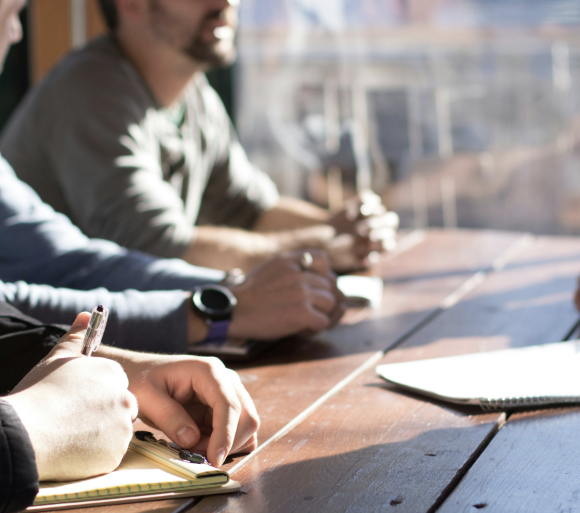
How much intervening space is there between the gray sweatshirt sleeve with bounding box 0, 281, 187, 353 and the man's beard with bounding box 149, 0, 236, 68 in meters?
0.99

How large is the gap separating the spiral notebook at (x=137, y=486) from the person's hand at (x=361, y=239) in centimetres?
102

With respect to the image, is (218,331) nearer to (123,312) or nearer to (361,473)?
(123,312)

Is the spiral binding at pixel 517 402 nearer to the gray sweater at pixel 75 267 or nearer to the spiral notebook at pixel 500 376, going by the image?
the spiral notebook at pixel 500 376

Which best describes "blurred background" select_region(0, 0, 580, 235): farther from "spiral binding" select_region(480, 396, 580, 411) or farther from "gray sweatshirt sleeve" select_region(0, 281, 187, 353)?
"spiral binding" select_region(480, 396, 580, 411)

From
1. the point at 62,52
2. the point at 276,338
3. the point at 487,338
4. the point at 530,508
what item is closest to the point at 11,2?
the point at 276,338

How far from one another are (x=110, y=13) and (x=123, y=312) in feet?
3.95

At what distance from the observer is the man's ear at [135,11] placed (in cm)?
179

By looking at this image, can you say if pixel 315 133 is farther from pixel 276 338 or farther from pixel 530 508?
pixel 530 508

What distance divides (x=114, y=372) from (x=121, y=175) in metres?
0.96

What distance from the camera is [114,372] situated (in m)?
0.59

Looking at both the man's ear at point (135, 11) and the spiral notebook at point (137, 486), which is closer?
the spiral notebook at point (137, 486)

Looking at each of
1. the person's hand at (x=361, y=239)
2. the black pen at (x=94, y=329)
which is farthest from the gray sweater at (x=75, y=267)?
the person's hand at (x=361, y=239)

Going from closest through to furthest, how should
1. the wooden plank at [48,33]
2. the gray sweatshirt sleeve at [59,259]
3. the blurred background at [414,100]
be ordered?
the gray sweatshirt sleeve at [59,259]
the wooden plank at [48,33]
the blurred background at [414,100]

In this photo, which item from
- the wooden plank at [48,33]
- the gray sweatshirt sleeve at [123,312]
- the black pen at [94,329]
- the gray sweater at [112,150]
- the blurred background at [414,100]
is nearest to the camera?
the black pen at [94,329]
